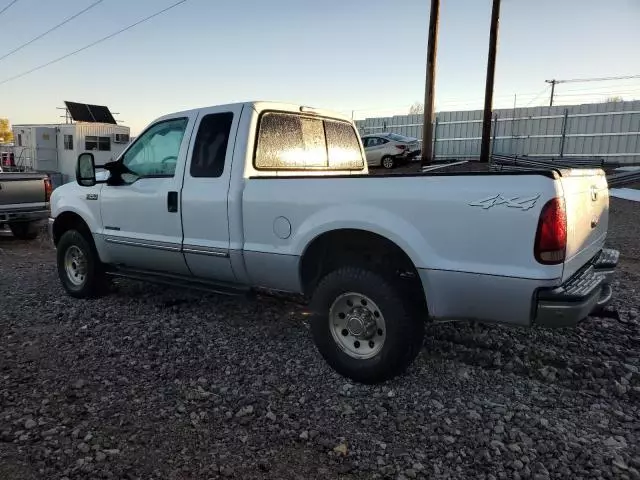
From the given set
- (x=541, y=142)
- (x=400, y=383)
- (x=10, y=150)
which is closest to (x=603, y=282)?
(x=400, y=383)

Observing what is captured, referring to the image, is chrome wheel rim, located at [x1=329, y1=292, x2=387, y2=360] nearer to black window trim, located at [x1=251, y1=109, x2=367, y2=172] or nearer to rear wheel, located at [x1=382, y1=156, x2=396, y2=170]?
black window trim, located at [x1=251, y1=109, x2=367, y2=172]

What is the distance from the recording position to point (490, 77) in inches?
667

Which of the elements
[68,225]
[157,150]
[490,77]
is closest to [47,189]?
[68,225]

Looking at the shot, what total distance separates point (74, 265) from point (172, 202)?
207 centimetres

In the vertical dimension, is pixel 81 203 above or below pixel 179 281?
above

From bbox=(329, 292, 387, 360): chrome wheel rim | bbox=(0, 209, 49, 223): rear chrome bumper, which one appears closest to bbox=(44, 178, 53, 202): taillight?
bbox=(0, 209, 49, 223): rear chrome bumper

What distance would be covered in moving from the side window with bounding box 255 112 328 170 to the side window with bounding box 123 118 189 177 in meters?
0.87

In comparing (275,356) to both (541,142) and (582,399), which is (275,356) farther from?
(541,142)

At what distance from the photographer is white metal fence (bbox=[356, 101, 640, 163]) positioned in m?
21.3

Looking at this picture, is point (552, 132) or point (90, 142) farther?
point (552, 132)

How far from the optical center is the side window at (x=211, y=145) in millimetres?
4414

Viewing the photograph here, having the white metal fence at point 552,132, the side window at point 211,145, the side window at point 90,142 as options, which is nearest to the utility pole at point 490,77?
the white metal fence at point 552,132

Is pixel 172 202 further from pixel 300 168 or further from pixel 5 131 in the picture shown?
pixel 5 131

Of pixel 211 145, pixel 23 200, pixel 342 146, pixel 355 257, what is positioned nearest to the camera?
pixel 355 257
